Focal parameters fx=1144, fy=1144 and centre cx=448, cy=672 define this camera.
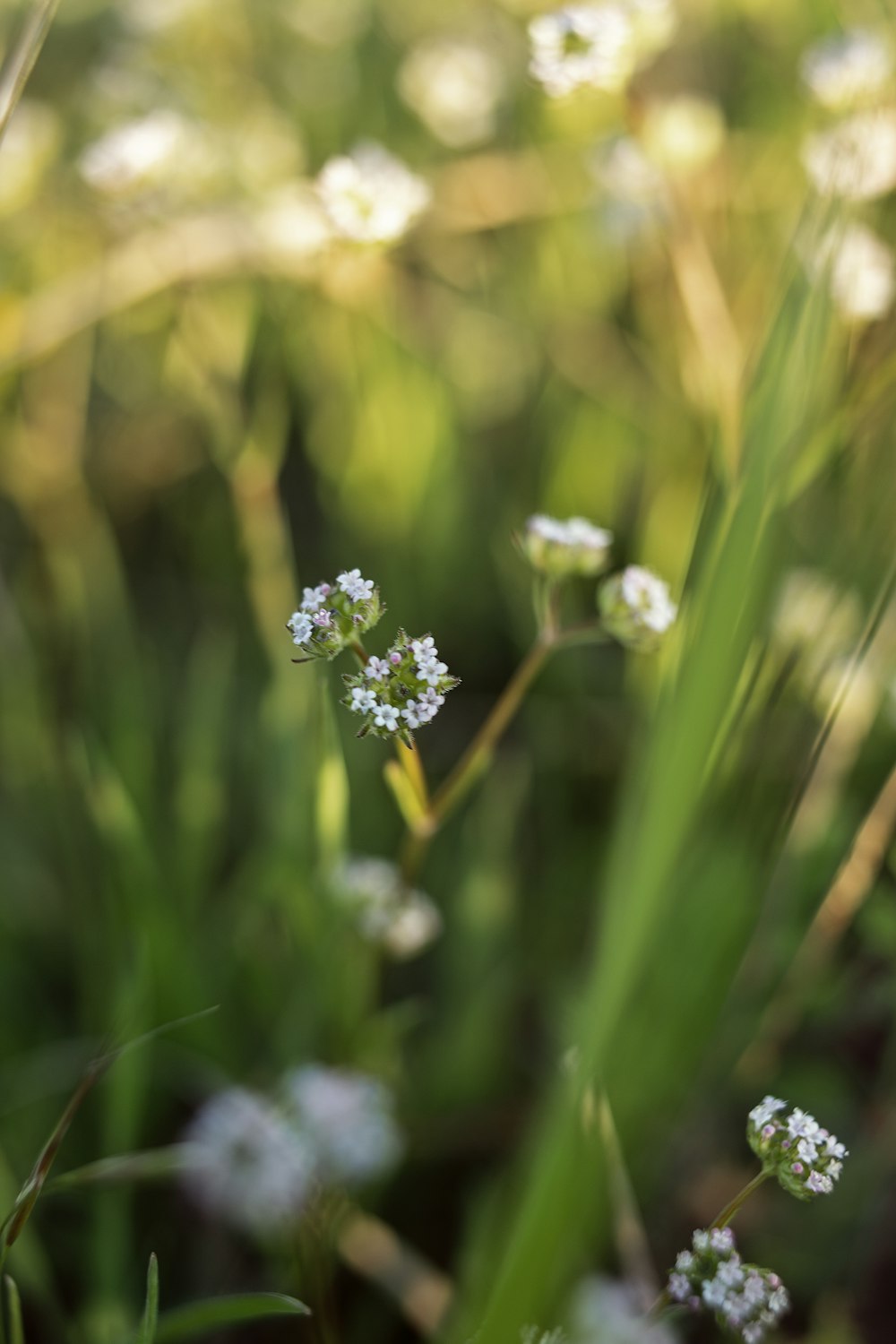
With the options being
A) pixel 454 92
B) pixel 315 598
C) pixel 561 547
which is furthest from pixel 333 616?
pixel 454 92

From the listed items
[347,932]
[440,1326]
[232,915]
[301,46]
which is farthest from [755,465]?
→ [301,46]

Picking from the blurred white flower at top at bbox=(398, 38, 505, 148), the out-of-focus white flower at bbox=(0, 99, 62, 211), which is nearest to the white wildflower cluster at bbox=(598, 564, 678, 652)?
the out-of-focus white flower at bbox=(0, 99, 62, 211)

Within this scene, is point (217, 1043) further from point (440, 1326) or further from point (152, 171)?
point (152, 171)

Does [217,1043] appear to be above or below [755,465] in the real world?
below

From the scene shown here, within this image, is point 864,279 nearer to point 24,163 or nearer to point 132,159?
point 132,159

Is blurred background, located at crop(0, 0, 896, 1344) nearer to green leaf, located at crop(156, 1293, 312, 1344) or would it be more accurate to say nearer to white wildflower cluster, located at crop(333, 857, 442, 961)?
white wildflower cluster, located at crop(333, 857, 442, 961)

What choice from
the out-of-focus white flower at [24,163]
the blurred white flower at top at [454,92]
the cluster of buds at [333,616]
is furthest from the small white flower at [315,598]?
the blurred white flower at top at [454,92]
